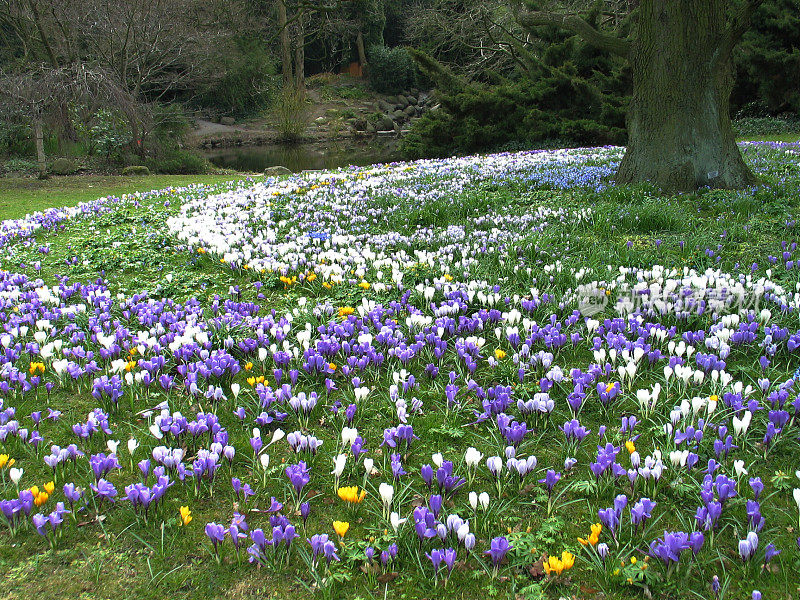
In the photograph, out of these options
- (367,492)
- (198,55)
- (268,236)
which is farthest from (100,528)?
(198,55)

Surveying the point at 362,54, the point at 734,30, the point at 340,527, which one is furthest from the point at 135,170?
the point at 362,54

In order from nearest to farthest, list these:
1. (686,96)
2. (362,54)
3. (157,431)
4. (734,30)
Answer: (157,431), (734,30), (686,96), (362,54)

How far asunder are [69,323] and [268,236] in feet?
8.76

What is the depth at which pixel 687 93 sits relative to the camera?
844cm

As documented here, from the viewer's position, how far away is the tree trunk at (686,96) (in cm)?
832

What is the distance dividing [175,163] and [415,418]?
20.2 meters

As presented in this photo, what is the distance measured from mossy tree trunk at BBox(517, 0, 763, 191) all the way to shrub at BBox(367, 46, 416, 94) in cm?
4652

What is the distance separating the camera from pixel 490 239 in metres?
6.37

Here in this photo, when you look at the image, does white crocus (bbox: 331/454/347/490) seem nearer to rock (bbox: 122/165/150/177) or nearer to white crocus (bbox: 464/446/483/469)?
white crocus (bbox: 464/446/483/469)

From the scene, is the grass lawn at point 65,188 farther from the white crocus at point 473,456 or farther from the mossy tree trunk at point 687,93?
the white crocus at point 473,456

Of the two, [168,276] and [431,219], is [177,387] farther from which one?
[431,219]

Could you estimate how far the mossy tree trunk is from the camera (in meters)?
8.30

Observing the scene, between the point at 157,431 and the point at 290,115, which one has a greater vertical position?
the point at 290,115

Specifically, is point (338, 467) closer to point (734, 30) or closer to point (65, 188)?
point (734, 30)
